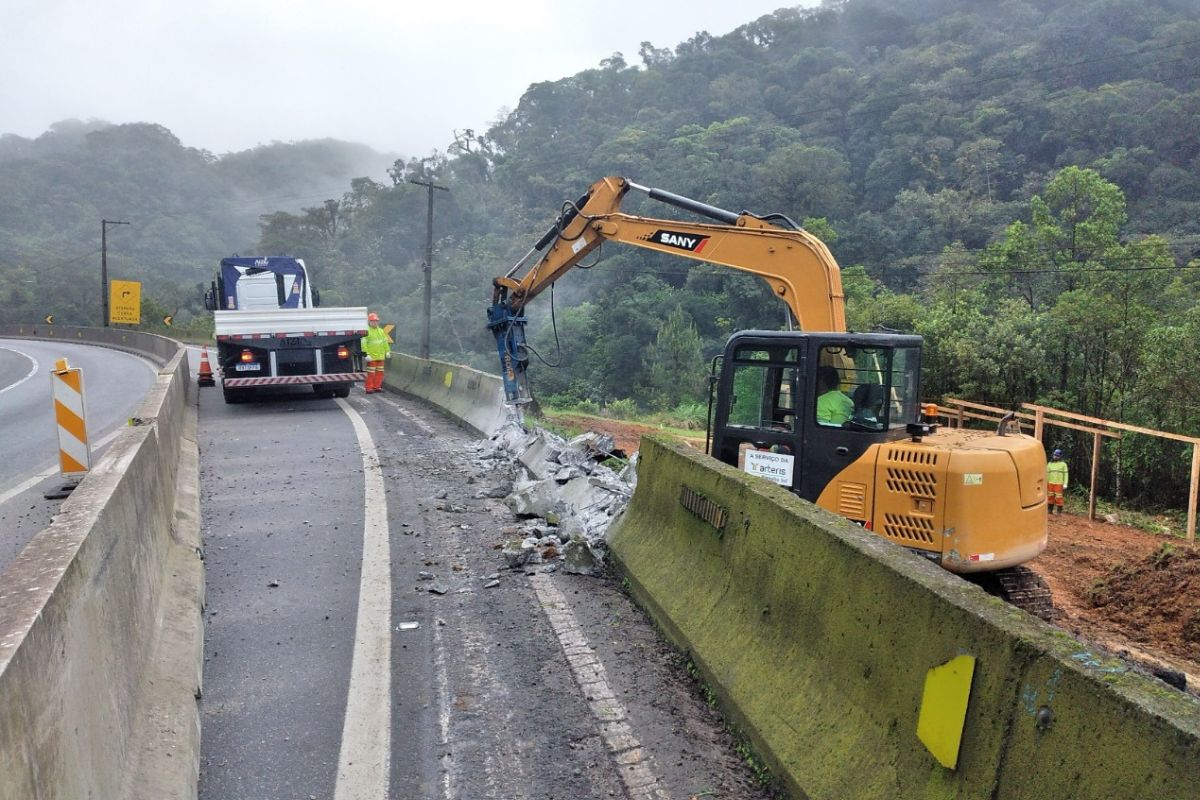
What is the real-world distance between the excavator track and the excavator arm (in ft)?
10.7

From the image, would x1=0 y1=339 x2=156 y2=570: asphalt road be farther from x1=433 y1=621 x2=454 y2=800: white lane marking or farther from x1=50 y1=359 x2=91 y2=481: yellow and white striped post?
x1=433 y1=621 x2=454 y2=800: white lane marking

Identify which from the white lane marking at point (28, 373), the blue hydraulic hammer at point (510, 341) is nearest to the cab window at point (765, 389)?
the blue hydraulic hammer at point (510, 341)

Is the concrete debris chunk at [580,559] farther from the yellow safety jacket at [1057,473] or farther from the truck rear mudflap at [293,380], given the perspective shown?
the truck rear mudflap at [293,380]

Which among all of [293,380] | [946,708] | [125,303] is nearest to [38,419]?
[293,380]

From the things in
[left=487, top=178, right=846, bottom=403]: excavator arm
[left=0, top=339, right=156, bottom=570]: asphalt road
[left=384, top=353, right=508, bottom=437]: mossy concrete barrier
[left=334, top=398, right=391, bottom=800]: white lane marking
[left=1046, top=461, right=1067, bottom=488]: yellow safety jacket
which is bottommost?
[left=1046, top=461, right=1067, bottom=488]: yellow safety jacket

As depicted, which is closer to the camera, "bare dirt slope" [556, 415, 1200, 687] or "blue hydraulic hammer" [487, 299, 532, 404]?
"bare dirt slope" [556, 415, 1200, 687]

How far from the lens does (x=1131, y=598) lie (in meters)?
9.04

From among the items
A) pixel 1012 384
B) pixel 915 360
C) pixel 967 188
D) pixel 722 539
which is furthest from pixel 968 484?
pixel 967 188

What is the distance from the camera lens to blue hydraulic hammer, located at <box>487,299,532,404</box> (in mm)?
14711

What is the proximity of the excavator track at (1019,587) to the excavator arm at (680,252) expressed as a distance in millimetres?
3254

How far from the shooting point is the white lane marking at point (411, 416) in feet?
48.4

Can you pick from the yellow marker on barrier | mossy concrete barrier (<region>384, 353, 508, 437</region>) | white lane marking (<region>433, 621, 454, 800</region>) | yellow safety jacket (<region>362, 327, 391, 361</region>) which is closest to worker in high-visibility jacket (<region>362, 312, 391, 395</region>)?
yellow safety jacket (<region>362, 327, 391, 361</region>)

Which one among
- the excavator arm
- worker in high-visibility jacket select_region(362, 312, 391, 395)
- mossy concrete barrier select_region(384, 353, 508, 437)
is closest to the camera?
the excavator arm

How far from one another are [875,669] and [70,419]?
8458mm
